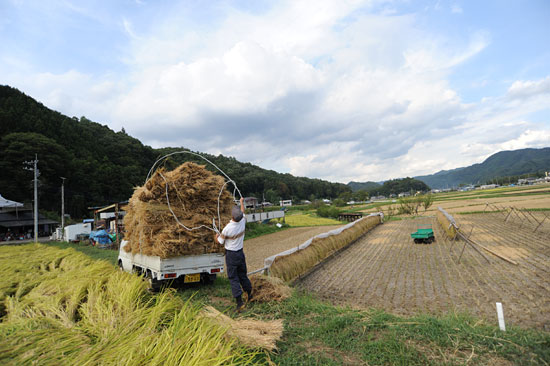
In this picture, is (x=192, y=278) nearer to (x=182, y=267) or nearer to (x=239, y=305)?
(x=182, y=267)

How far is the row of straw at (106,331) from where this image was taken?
2.45 meters

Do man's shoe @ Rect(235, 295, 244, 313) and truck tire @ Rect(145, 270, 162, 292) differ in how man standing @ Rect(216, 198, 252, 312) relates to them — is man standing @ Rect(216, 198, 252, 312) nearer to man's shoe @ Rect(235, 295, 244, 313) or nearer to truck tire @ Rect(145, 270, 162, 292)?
man's shoe @ Rect(235, 295, 244, 313)

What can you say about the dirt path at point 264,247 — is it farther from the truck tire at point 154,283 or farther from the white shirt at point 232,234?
the white shirt at point 232,234

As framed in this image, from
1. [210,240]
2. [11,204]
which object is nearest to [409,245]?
[210,240]

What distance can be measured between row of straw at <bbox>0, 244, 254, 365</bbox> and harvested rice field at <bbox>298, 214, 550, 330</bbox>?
13.3ft

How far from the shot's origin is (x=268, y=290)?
561 centimetres

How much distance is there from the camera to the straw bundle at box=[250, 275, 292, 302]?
5422mm

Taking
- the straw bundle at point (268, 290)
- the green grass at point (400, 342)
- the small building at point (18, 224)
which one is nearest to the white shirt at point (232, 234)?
the straw bundle at point (268, 290)

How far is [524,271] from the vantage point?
8.09 meters

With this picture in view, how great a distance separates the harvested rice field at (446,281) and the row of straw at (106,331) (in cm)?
406

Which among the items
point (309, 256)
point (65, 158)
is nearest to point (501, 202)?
point (309, 256)

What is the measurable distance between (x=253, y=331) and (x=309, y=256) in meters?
7.12

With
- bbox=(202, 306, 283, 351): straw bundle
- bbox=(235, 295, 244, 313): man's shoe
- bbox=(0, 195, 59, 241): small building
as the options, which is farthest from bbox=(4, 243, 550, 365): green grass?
bbox=(0, 195, 59, 241): small building

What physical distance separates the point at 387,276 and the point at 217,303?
18.2ft
